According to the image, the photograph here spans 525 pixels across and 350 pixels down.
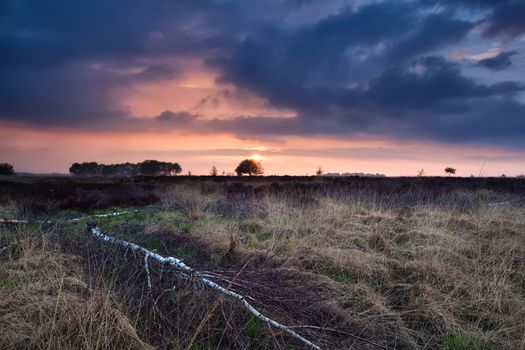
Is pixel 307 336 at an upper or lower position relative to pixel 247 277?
lower

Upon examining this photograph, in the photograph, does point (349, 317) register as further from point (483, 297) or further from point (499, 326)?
point (483, 297)

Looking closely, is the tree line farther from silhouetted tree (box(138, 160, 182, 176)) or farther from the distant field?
the distant field

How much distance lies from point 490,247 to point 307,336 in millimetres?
5326

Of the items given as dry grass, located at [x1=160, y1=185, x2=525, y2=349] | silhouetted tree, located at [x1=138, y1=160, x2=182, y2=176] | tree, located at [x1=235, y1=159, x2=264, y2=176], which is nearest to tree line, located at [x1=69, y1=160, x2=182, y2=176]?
silhouetted tree, located at [x1=138, y1=160, x2=182, y2=176]

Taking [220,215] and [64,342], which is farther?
[220,215]

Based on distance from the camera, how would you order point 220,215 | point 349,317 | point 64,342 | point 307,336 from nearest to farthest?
point 64,342
point 307,336
point 349,317
point 220,215

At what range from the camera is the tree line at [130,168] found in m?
50.6

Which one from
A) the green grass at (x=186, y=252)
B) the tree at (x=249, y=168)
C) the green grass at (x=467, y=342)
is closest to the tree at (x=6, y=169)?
the tree at (x=249, y=168)

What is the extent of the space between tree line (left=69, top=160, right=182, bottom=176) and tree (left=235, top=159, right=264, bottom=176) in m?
8.94

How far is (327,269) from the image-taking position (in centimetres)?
600

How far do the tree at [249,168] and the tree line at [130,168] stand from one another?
8941 mm

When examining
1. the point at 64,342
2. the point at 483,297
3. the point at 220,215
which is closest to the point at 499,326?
the point at 483,297

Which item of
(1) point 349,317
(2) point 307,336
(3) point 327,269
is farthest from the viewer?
(3) point 327,269

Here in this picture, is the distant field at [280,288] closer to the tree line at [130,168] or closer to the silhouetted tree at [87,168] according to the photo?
the tree line at [130,168]
